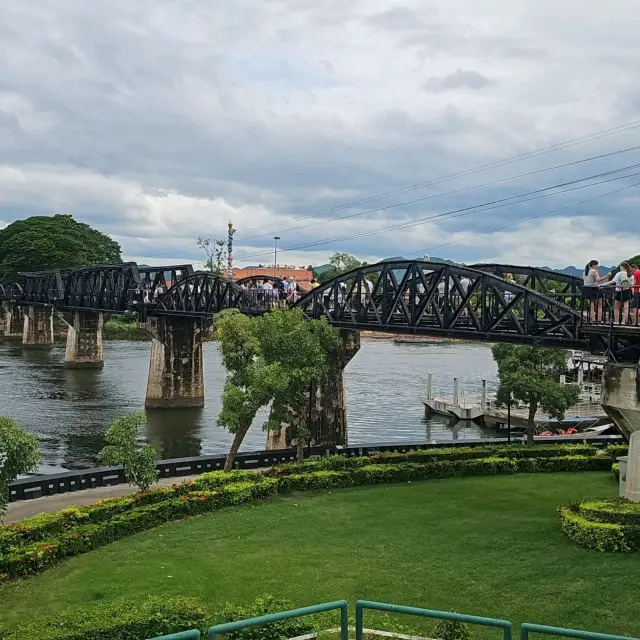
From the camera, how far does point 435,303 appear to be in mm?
40250

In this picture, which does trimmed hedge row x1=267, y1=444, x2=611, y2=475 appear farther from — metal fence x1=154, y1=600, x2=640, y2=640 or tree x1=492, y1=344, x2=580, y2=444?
metal fence x1=154, y1=600, x2=640, y2=640

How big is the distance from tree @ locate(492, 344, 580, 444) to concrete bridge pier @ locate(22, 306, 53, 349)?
342 feet

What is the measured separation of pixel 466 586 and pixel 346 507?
952 centimetres

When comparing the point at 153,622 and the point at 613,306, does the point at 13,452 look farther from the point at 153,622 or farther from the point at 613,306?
the point at 613,306

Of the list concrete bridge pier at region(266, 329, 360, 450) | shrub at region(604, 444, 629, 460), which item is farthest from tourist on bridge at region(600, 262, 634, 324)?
concrete bridge pier at region(266, 329, 360, 450)

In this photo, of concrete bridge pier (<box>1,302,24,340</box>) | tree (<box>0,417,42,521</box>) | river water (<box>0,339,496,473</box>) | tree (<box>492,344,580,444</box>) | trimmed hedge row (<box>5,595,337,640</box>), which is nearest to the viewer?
trimmed hedge row (<box>5,595,337,640</box>)

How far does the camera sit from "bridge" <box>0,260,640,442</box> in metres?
33.7

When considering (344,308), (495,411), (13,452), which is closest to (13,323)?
(495,411)

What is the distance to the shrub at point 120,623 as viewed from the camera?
44.7 ft

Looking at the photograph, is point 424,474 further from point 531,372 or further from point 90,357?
point 90,357

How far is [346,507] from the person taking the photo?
28.3 metres

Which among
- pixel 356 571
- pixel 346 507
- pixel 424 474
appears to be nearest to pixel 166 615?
pixel 356 571

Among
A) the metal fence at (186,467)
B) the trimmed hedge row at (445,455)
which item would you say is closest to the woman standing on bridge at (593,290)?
the trimmed hedge row at (445,455)

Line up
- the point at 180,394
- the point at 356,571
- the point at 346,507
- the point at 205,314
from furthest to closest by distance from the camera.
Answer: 1. the point at 180,394
2. the point at 205,314
3. the point at 346,507
4. the point at 356,571
